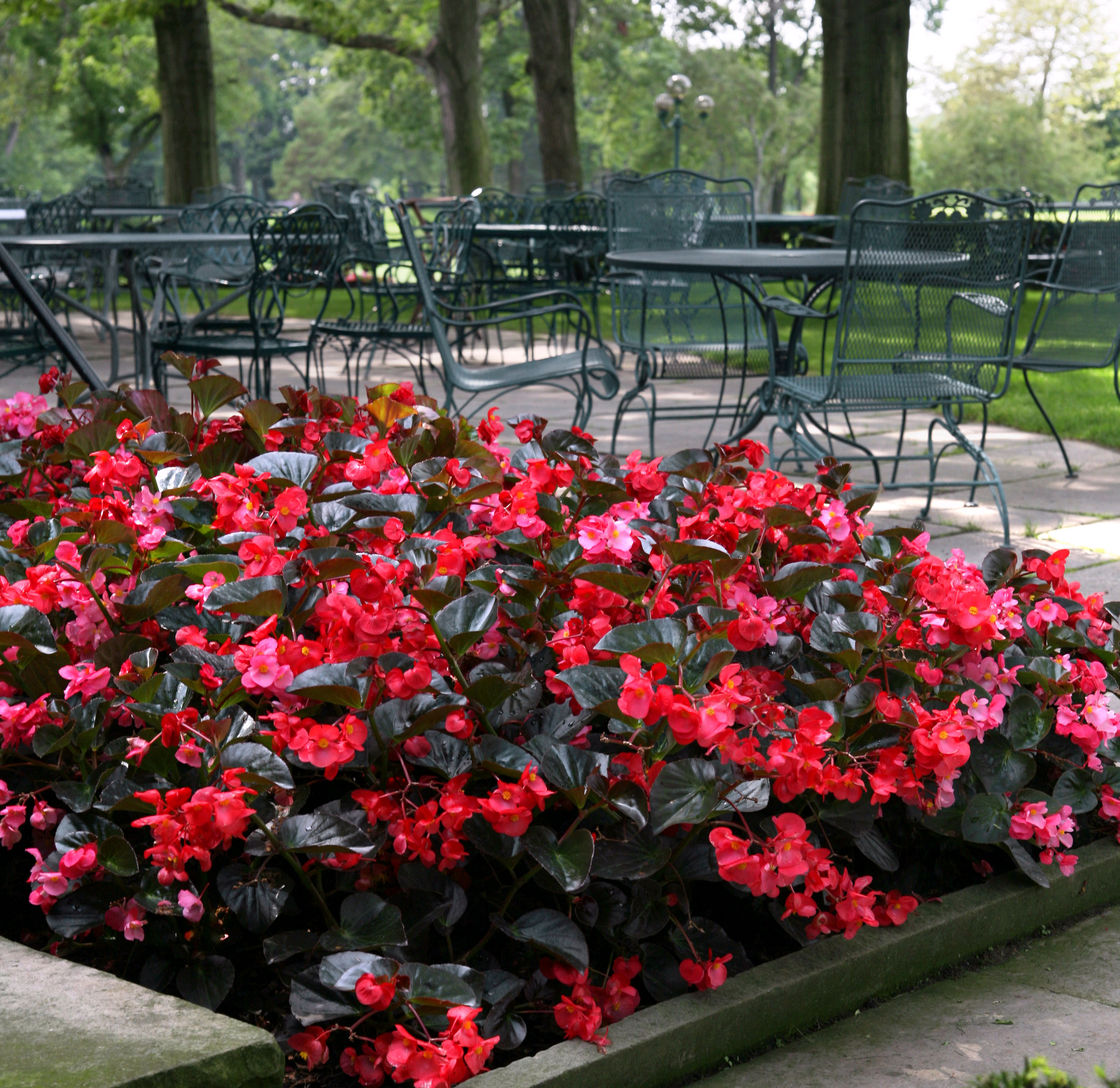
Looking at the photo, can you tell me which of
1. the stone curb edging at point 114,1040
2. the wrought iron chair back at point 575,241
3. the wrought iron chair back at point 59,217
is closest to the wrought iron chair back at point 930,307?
the stone curb edging at point 114,1040

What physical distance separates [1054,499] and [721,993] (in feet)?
13.5

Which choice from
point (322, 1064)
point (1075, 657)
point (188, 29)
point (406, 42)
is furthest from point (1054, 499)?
point (406, 42)

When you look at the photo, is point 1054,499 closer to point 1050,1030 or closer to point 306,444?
point 306,444

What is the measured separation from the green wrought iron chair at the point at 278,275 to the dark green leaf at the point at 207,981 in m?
4.44

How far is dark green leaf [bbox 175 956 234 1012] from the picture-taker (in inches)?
63.9

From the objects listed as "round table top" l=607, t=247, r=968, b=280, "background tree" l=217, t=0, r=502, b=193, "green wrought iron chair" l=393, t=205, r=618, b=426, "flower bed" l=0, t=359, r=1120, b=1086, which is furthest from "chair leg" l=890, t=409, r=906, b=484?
"background tree" l=217, t=0, r=502, b=193

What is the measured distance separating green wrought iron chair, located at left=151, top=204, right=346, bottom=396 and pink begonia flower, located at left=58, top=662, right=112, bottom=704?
13.6 feet

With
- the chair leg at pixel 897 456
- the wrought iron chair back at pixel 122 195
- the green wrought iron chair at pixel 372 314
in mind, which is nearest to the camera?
the chair leg at pixel 897 456

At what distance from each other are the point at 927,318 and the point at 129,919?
3799 millimetres

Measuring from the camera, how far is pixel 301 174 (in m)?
75.9

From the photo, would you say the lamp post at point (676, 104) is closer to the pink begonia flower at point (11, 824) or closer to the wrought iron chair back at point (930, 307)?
the wrought iron chair back at point (930, 307)

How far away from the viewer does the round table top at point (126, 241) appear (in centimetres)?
718

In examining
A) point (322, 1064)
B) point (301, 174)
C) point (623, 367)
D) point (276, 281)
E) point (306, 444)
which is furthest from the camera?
point (301, 174)

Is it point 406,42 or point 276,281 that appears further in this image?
point 406,42
